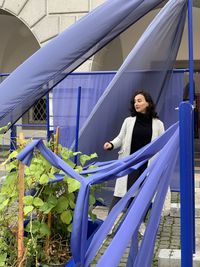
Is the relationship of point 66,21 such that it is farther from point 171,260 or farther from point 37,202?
point 37,202

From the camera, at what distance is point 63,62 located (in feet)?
11.0

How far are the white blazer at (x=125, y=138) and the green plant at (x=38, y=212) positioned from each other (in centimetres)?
141

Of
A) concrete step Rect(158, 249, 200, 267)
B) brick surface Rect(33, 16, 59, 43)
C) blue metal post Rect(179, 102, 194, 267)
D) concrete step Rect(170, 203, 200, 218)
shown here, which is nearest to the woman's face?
concrete step Rect(158, 249, 200, 267)

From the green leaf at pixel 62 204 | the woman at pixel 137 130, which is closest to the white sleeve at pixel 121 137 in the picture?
the woman at pixel 137 130

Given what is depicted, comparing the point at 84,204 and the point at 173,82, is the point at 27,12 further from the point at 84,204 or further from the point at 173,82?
the point at 84,204

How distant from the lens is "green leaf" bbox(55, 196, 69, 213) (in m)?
3.21

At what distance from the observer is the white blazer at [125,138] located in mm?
4770

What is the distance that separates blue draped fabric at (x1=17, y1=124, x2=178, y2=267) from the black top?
198 centimetres

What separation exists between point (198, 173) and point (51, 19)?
4.79 metres

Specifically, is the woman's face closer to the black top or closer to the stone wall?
the black top

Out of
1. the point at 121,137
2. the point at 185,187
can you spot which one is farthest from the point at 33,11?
the point at 185,187

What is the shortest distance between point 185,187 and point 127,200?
0.41 meters

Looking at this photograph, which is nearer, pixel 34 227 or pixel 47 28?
pixel 34 227

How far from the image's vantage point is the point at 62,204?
3.22 m
